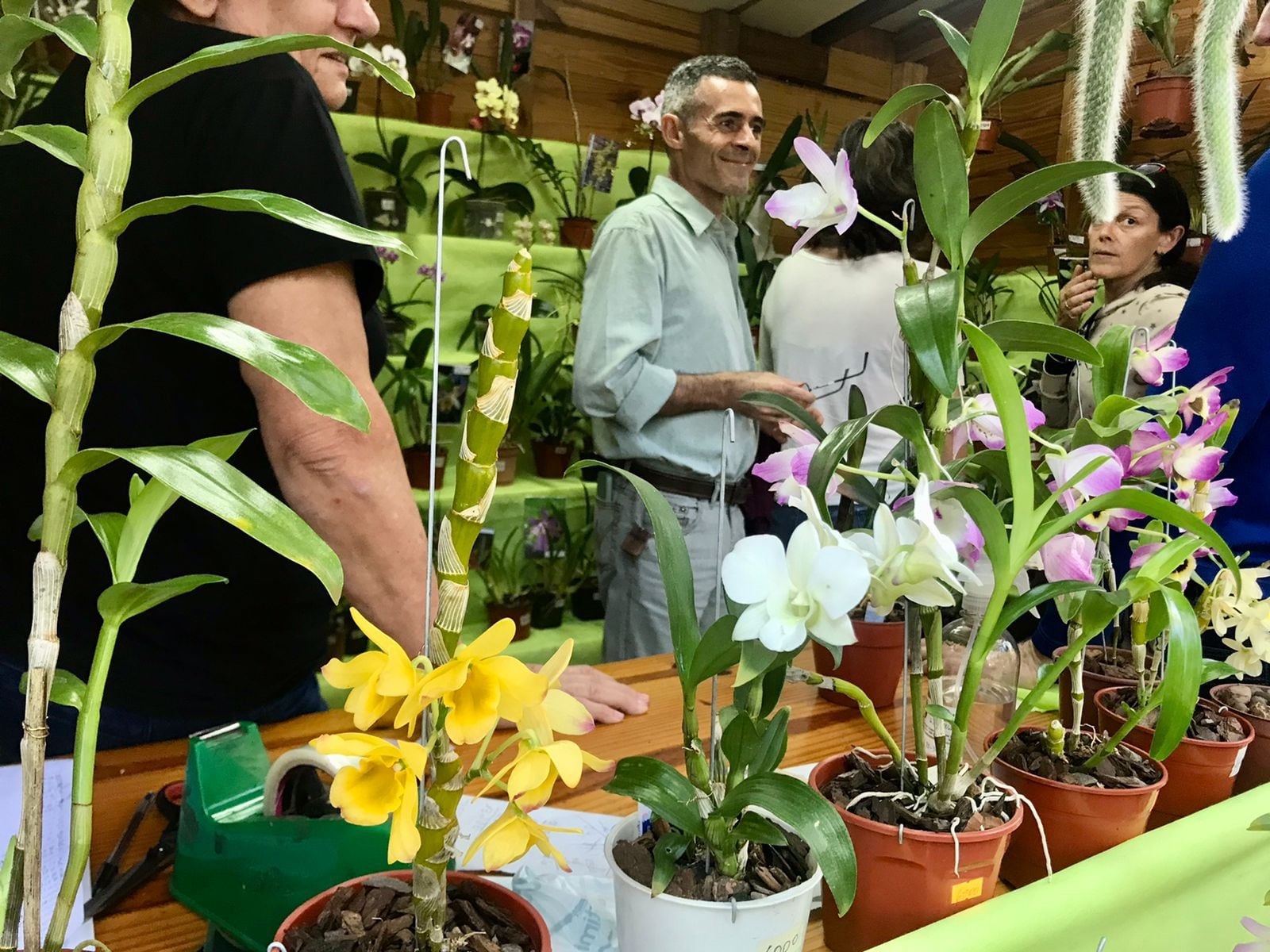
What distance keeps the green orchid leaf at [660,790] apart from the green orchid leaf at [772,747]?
0.14 feet

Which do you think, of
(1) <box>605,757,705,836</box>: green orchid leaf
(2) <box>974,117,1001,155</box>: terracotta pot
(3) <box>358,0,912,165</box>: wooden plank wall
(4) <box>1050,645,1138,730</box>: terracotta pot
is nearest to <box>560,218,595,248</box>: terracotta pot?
(3) <box>358,0,912,165</box>: wooden plank wall

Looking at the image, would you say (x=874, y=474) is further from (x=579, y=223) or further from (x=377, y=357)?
(x=579, y=223)

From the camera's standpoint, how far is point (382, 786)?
410mm

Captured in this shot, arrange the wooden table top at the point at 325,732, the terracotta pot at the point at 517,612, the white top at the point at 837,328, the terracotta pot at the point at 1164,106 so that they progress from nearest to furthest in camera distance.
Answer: the wooden table top at the point at 325,732 → the white top at the point at 837,328 → the terracotta pot at the point at 1164,106 → the terracotta pot at the point at 517,612

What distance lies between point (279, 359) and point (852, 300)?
187 cm

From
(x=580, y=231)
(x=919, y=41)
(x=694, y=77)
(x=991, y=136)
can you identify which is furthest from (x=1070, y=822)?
(x=919, y=41)

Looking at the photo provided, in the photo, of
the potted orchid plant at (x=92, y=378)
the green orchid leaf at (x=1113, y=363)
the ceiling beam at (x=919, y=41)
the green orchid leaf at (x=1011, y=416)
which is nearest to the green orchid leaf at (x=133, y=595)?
the potted orchid plant at (x=92, y=378)

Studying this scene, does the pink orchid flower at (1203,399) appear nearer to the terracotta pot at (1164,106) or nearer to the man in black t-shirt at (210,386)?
the man in black t-shirt at (210,386)

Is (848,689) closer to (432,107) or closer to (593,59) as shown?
(432,107)

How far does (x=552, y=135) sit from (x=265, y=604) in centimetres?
263

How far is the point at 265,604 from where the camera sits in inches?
41.4

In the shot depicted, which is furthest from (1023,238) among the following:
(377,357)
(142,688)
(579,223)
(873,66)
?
(142,688)

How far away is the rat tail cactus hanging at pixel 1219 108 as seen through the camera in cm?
69

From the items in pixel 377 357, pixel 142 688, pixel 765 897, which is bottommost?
pixel 142 688
